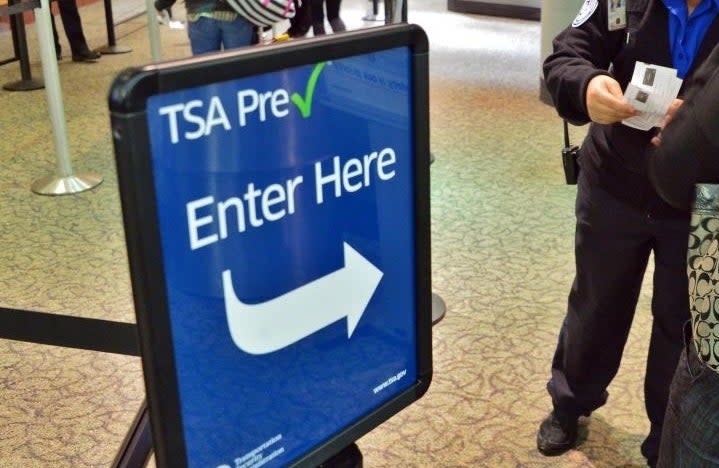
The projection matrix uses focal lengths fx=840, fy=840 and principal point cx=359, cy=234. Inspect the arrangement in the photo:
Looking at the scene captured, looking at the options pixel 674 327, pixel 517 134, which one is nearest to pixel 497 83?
pixel 517 134

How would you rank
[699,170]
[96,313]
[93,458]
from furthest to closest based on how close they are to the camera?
[96,313] < [93,458] < [699,170]

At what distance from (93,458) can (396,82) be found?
1.64m

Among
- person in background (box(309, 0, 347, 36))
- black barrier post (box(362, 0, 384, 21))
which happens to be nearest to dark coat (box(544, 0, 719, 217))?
person in background (box(309, 0, 347, 36))

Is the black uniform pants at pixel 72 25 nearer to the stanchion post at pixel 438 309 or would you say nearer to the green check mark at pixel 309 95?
the stanchion post at pixel 438 309

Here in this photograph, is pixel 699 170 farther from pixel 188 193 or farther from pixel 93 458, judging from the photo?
pixel 93 458

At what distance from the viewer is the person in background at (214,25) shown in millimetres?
3727

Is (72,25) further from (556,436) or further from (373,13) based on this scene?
(556,436)

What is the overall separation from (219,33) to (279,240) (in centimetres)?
305

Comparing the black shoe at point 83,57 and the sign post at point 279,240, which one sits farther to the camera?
the black shoe at point 83,57

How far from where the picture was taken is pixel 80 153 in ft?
15.5

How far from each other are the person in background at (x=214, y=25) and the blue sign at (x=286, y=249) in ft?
9.19

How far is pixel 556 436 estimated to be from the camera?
229 centimetres

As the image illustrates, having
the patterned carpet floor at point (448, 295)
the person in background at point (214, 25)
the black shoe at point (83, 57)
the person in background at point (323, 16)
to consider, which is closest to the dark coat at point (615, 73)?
the patterned carpet floor at point (448, 295)

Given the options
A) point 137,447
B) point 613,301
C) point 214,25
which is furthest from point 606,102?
point 214,25
